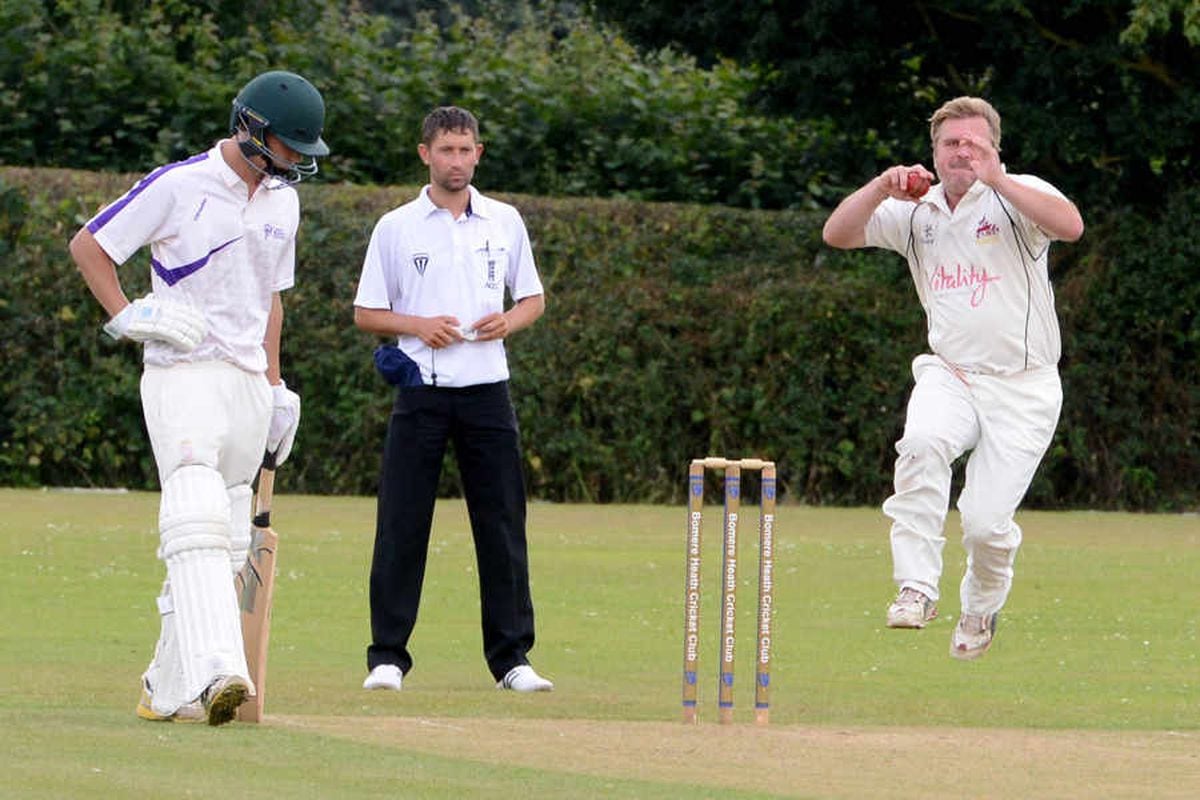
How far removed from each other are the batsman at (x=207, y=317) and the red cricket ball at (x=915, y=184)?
1921mm

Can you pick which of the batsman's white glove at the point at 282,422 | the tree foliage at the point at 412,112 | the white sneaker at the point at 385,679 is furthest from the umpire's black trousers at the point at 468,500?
the tree foliage at the point at 412,112

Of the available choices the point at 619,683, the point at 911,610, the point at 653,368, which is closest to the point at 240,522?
the point at 619,683

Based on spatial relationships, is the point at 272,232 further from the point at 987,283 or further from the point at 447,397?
the point at 987,283

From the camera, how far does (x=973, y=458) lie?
8.18 meters

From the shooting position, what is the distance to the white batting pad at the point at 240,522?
7.12 metres

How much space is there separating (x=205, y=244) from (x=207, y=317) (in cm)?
22

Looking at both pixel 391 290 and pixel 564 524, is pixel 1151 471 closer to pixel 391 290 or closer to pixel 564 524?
pixel 564 524

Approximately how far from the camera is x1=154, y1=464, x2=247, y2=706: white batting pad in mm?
6582

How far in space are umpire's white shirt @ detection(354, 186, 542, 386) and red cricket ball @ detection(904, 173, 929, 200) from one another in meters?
1.58

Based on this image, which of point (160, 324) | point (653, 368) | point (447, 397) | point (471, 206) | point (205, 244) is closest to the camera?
point (160, 324)

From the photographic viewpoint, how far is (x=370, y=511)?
16516 millimetres

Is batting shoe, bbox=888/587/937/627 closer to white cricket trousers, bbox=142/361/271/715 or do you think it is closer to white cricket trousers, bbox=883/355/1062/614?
white cricket trousers, bbox=883/355/1062/614

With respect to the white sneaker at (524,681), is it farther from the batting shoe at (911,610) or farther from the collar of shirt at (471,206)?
the collar of shirt at (471,206)

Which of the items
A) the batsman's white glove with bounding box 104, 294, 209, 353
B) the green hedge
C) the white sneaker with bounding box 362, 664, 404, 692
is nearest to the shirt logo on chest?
the batsman's white glove with bounding box 104, 294, 209, 353
